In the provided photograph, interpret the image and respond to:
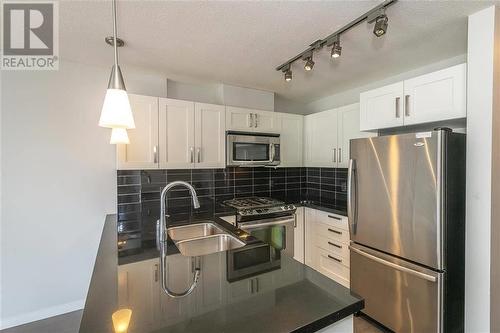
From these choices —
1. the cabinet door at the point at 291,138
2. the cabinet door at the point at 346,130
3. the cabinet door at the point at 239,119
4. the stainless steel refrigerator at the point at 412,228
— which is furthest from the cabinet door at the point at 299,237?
the cabinet door at the point at 239,119

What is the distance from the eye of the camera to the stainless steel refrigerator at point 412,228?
1.62 metres

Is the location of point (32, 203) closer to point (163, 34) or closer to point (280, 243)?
point (163, 34)

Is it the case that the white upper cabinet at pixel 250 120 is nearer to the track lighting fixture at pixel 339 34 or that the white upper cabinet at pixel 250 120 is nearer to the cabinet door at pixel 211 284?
the track lighting fixture at pixel 339 34

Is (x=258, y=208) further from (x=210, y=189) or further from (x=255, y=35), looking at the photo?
(x=255, y=35)

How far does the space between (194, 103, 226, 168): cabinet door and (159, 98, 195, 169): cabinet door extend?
0.22 ft

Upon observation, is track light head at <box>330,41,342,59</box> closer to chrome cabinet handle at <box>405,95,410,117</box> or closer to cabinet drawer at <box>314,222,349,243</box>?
chrome cabinet handle at <box>405,95,410,117</box>

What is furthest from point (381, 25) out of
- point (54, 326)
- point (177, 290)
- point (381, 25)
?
point (54, 326)

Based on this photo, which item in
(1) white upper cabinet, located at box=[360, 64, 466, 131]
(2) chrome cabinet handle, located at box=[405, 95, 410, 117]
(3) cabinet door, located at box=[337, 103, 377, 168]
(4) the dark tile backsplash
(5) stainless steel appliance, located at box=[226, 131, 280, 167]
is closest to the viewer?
(1) white upper cabinet, located at box=[360, 64, 466, 131]

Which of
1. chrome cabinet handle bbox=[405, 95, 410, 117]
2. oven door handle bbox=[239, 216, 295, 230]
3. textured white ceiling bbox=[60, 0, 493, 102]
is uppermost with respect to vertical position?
textured white ceiling bbox=[60, 0, 493, 102]

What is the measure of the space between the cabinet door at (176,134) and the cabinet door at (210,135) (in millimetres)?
67

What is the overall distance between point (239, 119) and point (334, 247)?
183 centimetres

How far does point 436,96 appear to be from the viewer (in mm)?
1843

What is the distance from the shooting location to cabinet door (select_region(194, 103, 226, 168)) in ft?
8.81

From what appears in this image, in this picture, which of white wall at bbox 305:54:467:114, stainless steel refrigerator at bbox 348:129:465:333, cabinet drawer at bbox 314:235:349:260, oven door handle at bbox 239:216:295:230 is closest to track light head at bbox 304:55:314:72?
stainless steel refrigerator at bbox 348:129:465:333
